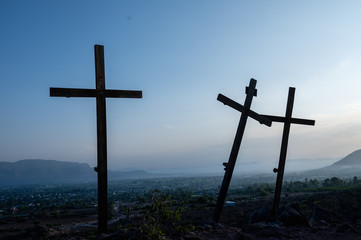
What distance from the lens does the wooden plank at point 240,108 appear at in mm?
7480

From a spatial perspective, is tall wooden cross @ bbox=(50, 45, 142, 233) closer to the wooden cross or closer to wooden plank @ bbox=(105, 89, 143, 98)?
wooden plank @ bbox=(105, 89, 143, 98)

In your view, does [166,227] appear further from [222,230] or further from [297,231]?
[297,231]

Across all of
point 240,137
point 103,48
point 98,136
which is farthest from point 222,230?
point 103,48

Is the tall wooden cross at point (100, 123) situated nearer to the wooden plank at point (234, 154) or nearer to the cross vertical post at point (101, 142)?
the cross vertical post at point (101, 142)

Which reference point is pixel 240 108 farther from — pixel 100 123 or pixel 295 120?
pixel 100 123

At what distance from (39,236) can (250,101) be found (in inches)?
485

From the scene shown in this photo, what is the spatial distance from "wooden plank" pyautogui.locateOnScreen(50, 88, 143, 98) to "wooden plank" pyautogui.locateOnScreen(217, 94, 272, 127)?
98.4 inches

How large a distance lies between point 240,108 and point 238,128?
23.0 inches

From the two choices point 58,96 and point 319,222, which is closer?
point 58,96

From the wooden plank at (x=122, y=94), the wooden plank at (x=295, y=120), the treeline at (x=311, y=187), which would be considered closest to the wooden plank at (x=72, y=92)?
the wooden plank at (x=122, y=94)

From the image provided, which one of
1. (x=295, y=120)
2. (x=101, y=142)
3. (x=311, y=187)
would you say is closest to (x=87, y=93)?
(x=101, y=142)

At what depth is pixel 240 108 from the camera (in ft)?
24.9

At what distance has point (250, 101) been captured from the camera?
763 centimetres

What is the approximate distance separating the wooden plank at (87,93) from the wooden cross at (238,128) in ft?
8.62
